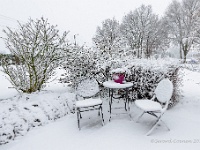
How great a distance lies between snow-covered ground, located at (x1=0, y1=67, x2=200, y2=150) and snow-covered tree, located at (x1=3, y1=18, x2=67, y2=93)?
1751mm

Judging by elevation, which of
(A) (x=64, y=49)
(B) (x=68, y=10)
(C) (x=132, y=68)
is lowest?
(C) (x=132, y=68)

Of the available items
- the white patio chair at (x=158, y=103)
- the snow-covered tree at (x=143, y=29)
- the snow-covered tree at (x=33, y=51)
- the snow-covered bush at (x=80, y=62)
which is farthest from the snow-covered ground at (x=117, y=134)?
the snow-covered tree at (x=143, y=29)

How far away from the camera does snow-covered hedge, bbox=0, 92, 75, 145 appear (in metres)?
3.60

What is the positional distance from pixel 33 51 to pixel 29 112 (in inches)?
75.5

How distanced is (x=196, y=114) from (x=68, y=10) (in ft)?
33.1

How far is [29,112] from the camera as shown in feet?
13.5

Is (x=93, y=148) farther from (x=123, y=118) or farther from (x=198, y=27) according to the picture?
(x=198, y=27)

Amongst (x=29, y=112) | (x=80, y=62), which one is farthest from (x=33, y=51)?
(x=29, y=112)

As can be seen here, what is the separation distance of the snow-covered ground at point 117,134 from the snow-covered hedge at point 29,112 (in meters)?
0.14

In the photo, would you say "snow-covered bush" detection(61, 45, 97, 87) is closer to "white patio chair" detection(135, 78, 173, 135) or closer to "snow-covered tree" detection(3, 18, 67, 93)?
"snow-covered tree" detection(3, 18, 67, 93)

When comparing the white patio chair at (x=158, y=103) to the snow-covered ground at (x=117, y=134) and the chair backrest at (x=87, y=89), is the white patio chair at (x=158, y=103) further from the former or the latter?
the chair backrest at (x=87, y=89)

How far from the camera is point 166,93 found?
3723 mm

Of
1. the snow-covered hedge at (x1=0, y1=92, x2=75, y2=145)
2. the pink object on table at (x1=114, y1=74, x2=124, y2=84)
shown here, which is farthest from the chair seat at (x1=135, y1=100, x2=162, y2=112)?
the snow-covered hedge at (x1=0, y1=92, x2=75, y2=145)

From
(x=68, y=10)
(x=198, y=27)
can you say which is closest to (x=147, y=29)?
(x=68, y=10)
